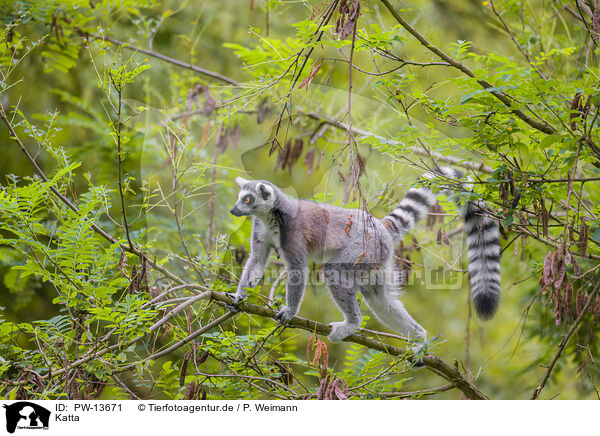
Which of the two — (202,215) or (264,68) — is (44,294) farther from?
(264,68)

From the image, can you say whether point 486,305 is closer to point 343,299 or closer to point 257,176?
point 343,299

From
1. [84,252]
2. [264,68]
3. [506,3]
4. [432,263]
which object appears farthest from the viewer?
[506,3]

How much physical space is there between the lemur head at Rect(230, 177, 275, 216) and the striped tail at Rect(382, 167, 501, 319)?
28.0 inches

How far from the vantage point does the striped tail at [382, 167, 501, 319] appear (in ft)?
Result: 8.54

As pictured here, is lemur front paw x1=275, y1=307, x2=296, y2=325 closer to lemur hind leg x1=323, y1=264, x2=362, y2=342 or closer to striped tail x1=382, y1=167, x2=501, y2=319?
lemur hind leg x1=323, y1=264, x2=362, y2=342

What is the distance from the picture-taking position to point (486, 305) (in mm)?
2572

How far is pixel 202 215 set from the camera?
3.23 m

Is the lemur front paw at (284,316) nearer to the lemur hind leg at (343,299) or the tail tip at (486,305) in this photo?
the lemur hind leg at (343,299)

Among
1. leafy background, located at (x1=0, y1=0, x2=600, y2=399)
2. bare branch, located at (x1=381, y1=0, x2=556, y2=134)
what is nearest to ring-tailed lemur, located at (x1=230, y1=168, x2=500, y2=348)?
leafy background, located at (x1=0, y1=0, x2=600, y2=399)

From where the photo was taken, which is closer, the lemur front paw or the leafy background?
the leafy background

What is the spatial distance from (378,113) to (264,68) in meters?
1.23

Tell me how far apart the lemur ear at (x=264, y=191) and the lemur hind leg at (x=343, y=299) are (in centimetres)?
62
